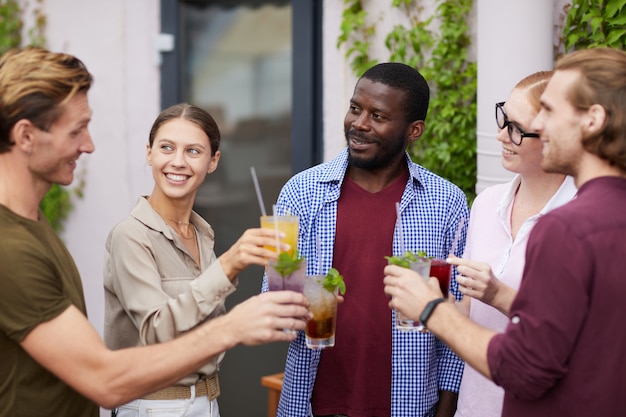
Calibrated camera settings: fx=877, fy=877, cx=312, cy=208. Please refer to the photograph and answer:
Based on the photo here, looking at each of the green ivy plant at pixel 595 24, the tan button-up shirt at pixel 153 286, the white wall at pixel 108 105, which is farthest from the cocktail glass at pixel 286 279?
the white wall at pixel 108 105

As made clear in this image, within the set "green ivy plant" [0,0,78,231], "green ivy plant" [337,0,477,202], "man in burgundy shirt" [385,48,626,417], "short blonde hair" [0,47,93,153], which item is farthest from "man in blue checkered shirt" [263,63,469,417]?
"green ivy plant" [0,0,78,231]

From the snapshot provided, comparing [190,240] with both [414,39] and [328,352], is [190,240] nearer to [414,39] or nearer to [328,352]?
[328,352]

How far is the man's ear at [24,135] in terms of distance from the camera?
216cm

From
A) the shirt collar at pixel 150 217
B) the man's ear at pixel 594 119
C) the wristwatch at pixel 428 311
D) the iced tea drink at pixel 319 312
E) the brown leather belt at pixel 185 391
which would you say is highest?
the man's ear at pixel 594 119

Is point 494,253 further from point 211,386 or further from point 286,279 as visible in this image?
point 211,386

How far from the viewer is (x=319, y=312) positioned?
2.59m

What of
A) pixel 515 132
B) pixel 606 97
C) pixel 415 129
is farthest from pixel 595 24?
pixel 606 97

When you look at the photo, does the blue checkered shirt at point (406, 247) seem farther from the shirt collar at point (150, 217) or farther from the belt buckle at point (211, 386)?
the shirt collar at point (150, 217)

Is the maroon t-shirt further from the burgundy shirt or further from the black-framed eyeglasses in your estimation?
the burgundy shirt

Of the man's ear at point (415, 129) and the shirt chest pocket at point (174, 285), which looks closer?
the shirt chest pocket at point (174, 285)

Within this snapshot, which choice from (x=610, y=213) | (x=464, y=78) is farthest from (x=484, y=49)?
(x=610, y=213)

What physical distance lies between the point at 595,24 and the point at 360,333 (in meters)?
1.82

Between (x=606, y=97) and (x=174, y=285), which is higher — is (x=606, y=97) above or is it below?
above

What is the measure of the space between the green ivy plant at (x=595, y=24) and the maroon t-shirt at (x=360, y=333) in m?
1.47
